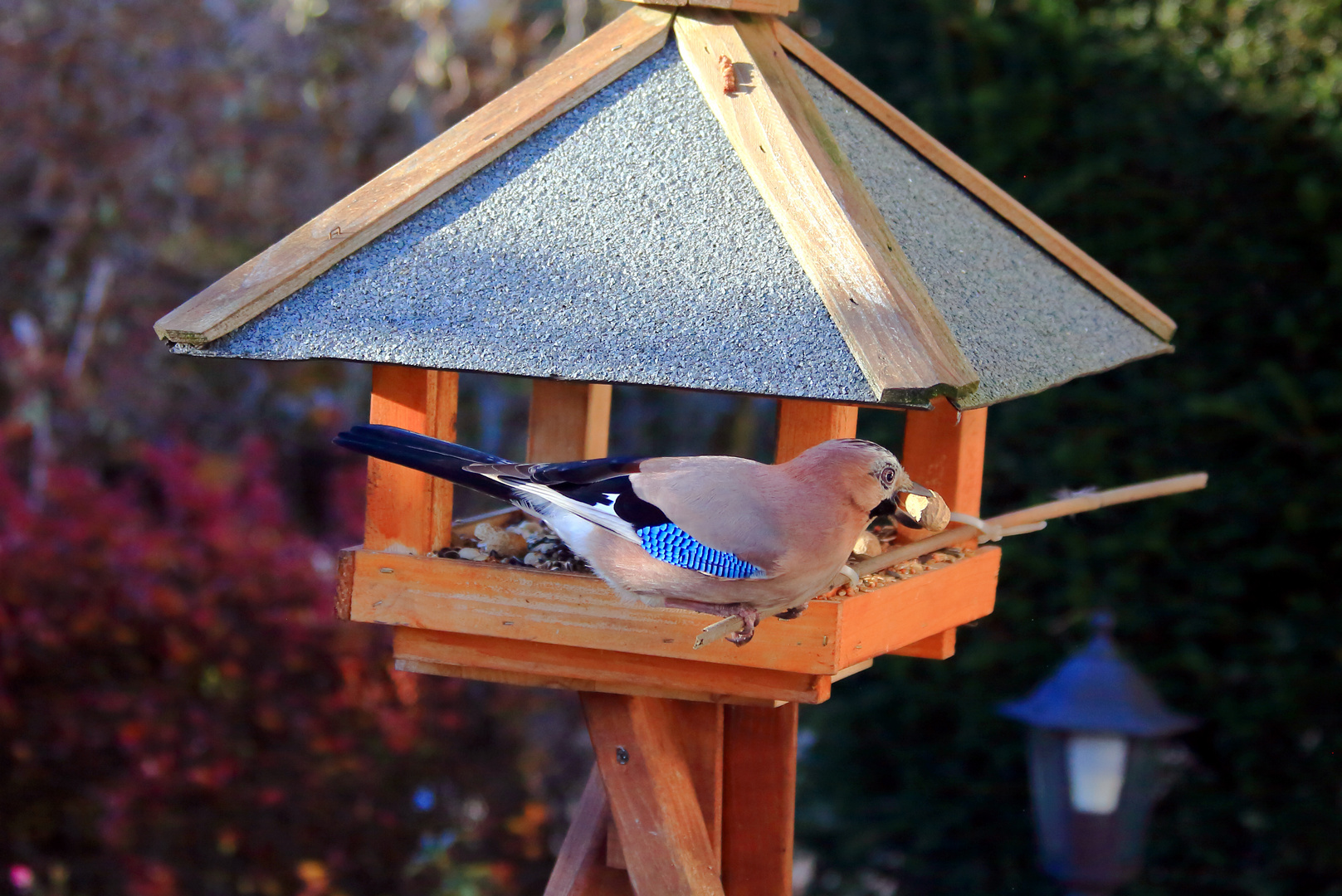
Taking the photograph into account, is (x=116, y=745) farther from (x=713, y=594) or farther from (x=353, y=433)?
(x=713, y=594)

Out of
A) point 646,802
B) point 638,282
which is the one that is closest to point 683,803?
point 646,802

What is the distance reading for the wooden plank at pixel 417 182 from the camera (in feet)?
6.15

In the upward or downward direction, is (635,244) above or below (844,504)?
above

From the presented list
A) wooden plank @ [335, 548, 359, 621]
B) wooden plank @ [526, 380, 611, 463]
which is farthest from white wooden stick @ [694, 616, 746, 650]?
wooden plank @ [526, 380, 611, 463]

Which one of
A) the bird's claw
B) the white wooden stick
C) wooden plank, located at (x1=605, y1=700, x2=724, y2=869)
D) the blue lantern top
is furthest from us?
the blue lantern top

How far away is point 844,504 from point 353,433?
0.66m

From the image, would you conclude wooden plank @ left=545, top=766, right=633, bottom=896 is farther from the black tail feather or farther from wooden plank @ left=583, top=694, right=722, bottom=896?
the black tail feather

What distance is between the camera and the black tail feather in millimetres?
1820

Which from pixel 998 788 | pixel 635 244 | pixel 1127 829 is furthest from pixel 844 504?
pixel 998 788

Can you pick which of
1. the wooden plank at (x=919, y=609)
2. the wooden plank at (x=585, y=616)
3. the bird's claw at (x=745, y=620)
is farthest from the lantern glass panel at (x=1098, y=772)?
the bird's claw at (x=745, y=620)

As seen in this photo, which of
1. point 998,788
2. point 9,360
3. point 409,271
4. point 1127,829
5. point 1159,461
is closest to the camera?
point 409,271

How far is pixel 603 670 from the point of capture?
6.71 ft

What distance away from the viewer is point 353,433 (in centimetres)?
186

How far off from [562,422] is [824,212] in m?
0.91
